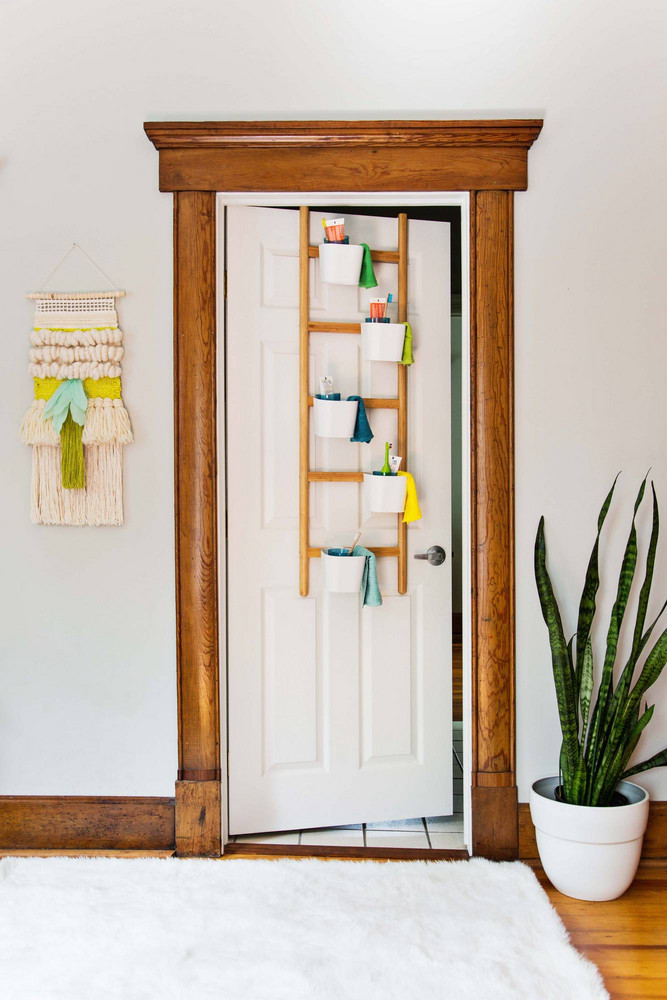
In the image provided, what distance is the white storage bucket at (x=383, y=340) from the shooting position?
235cm

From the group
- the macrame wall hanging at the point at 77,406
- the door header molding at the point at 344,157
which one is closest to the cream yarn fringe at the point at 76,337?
the macrame wall hanging at the point at 77,406

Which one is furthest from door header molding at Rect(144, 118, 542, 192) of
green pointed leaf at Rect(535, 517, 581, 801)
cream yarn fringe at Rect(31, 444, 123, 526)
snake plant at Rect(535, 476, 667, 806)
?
green pointed leaf at Rect(535, 517, 581, 801)

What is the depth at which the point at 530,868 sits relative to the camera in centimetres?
222

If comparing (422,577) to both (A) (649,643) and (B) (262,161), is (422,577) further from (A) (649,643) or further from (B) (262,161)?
(B) (262,161)

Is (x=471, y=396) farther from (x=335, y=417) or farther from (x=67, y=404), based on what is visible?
(x=67, y=404)

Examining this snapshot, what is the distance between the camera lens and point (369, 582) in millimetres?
2389

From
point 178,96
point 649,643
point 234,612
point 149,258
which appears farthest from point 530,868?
point 178,96

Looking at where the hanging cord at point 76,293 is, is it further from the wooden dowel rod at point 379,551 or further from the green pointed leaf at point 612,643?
the green pointed leaf at point 612,643

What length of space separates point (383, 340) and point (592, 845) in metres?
1.56

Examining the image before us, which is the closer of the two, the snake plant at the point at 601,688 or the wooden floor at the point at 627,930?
the wooden floor at the point at 627,930

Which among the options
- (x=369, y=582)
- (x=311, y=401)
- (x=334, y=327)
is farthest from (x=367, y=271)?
(x=369, y=582)

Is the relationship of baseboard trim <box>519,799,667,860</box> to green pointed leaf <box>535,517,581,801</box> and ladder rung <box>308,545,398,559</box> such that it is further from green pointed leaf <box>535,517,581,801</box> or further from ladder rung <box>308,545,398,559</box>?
ladder rung <box>308,545,398,559</box>

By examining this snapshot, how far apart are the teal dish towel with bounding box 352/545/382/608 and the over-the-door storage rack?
6cm

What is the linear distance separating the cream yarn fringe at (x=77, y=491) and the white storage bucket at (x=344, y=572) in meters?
0.66
